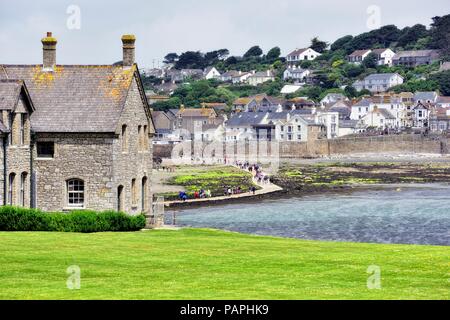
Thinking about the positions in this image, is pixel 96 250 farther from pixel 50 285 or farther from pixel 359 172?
pixel 359 172

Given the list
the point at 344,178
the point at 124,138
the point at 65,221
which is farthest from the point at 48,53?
the point at 344,178

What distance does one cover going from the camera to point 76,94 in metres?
40.4

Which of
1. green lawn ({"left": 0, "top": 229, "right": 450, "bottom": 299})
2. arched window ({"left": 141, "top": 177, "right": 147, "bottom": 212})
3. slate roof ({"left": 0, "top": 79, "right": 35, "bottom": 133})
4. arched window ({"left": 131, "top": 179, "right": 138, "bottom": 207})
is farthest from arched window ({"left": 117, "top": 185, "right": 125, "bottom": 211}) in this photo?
green lawn ({"left": 0, "top": 229, "right": 450, "bottom": 299})

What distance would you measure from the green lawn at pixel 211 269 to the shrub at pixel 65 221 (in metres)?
3.34

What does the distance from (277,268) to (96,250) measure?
571 cm

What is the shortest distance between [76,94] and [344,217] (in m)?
32.2

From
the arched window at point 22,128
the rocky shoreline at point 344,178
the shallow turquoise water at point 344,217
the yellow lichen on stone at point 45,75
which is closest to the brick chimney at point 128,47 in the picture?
the yellow lichen on stone at point 45,75

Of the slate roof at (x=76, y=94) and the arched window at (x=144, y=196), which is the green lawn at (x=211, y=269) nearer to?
the slate roof at (x=76, y=94)

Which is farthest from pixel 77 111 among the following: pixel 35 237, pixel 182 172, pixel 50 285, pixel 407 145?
pixel 407 145

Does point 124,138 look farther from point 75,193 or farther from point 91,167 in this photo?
point 75,193

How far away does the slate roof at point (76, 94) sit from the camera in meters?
39.3

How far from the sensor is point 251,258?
81.0ft

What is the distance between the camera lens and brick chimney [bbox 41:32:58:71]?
41438 millimetres

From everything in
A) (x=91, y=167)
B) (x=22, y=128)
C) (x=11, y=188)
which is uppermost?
(x=22, y=128)
